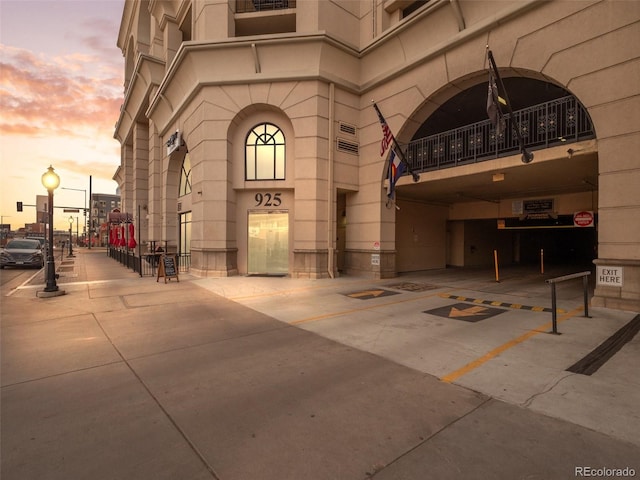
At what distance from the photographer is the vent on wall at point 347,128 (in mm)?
15539

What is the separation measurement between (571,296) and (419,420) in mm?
10162

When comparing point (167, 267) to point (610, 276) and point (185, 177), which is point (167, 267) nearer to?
point (185, 177)

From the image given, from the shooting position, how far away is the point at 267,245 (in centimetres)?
1599

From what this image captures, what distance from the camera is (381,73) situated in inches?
591

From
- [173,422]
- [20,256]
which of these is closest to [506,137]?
[173,422]

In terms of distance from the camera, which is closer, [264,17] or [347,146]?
[347,146]

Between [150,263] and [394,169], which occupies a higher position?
[394,169]

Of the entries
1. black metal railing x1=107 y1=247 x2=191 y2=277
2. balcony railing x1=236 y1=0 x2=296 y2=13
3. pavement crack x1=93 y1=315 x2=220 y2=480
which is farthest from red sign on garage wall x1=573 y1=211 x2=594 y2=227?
black metal railing x1=107 y1=247 x2=191 y2=277

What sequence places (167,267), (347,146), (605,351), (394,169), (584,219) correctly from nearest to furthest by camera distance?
1. (605,351)
2. (167,267)
3. (584,219)
4. (394,169)
5. (347,146)

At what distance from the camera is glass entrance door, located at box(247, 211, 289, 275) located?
15.9m

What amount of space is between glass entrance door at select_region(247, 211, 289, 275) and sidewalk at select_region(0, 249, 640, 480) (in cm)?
811

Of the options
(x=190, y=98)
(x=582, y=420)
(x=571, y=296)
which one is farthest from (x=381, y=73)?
(x=582, y=420)

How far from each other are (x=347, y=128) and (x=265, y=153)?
4294 millimetres

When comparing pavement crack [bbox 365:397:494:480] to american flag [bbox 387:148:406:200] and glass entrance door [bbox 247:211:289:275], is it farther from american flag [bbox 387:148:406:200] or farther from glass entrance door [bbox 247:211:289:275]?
glass entrance door [bbox 247:211:289:275]
